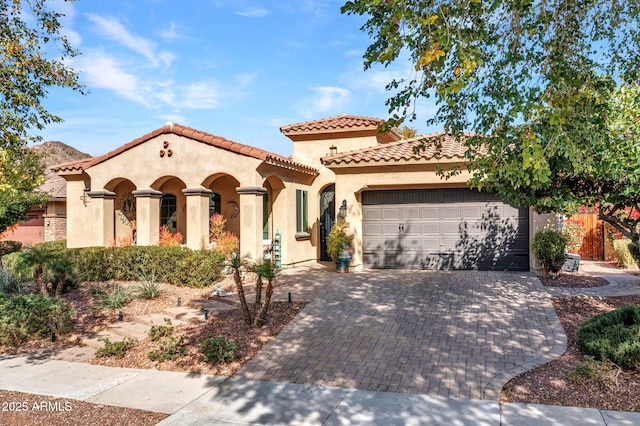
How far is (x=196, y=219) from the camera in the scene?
13953 mm

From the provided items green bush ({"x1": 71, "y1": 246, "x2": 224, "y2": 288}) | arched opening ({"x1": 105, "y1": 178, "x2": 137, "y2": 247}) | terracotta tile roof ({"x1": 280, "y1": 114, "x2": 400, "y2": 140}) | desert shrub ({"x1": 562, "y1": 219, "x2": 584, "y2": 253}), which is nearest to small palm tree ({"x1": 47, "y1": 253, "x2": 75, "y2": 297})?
green bush ({"x1": 71, "y1": 246, "x2": 224, "y2": 288})

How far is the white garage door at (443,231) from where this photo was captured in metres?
13.1

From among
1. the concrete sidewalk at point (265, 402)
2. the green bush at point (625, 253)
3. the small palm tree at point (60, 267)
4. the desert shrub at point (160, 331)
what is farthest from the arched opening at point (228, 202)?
the green bush at point (625, 253)

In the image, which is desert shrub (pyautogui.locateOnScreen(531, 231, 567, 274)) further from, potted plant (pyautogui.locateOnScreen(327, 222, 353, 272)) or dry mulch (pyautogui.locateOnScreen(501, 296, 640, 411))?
dry mulch (pyautogui.locateOnScreen(501, 296, 640, 411))

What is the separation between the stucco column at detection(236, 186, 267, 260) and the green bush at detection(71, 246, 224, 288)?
113 centimetres

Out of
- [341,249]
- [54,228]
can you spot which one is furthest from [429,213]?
[54,228]

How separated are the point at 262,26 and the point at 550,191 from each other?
6812mm

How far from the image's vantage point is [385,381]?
227 inches

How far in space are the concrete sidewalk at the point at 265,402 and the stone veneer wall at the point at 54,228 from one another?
1725 centimetres

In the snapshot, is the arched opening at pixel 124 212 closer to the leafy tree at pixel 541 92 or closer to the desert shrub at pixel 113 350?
the desert shrub at pixel 113 350

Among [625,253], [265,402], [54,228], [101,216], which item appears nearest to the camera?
[265,402]

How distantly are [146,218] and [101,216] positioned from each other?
Result: 2173mm

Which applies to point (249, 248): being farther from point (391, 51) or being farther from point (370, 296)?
point (391, 51)

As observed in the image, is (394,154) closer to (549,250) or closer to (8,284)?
(549,250)
